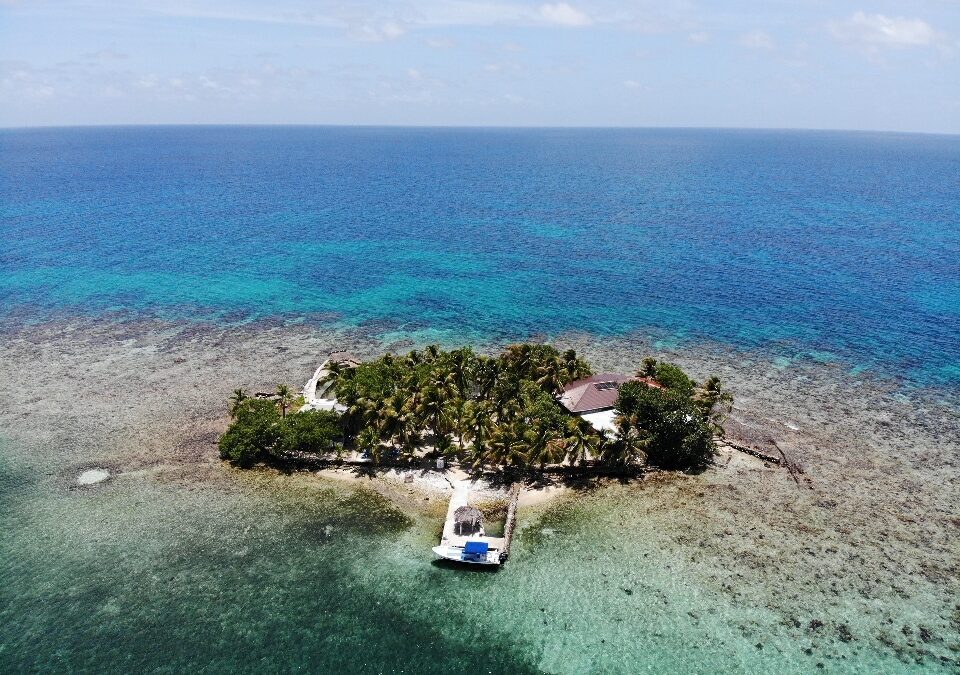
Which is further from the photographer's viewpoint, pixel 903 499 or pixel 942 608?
pixel 903 499

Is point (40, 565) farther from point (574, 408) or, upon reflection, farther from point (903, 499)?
point (903, 499)

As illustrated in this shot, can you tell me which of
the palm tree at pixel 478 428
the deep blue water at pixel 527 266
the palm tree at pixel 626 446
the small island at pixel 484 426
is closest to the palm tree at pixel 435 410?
the small island at pixel 484 426

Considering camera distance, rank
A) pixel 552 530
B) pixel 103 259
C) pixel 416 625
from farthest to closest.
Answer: pixel 103 259, pixel 552 530, pixel 416 625

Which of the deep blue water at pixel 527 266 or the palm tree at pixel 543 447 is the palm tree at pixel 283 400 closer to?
the palm tree at pixel 543 447

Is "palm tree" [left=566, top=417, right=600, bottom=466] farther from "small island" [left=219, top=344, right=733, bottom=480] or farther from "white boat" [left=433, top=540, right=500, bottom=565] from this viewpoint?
"white boat" [left=433, top=540, right=500, bottom=565]

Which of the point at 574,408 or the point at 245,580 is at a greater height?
the point at 574,408

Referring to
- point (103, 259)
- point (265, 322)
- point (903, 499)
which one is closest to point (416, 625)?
point (903, 499)

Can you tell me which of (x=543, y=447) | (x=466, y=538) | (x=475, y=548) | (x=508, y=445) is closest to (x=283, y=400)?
(x=508, y=445)
